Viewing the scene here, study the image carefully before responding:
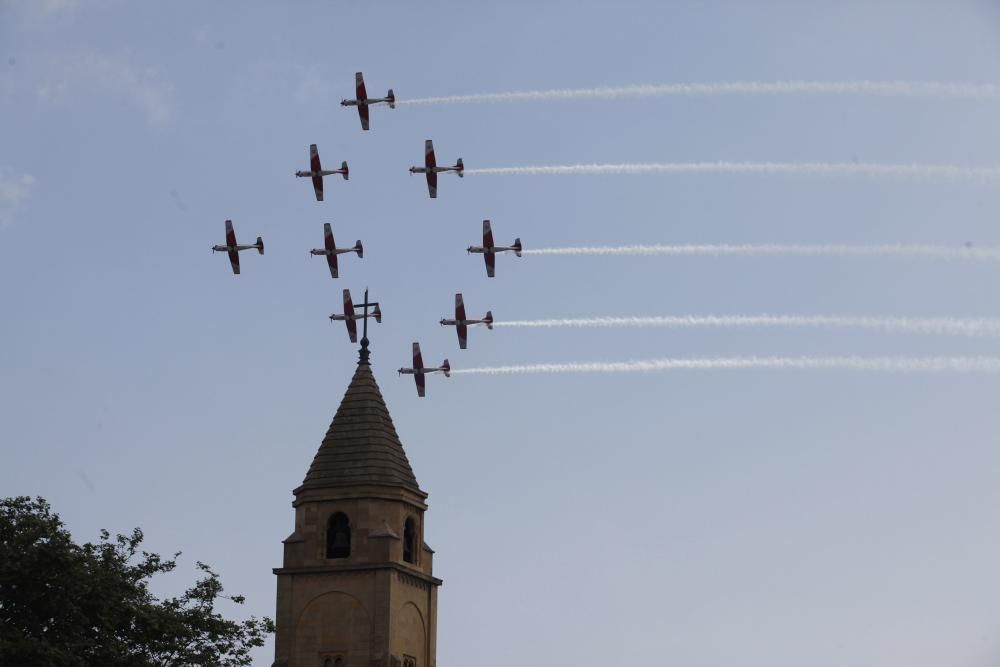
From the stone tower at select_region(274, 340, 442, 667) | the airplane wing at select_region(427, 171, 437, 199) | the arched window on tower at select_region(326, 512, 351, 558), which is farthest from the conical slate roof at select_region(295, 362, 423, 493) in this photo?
the airplane wing at select_region(427, 171, 437, 199)

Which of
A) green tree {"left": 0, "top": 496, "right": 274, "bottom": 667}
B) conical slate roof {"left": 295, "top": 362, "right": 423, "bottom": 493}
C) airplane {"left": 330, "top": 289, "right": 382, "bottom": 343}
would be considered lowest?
green tree {"left": 0, "top": 496, "right": 274, "bottom": 667}

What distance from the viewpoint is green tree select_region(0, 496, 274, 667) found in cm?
11588

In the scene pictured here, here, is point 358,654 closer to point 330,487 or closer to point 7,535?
point 330,487

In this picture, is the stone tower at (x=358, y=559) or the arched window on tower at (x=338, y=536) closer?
the stone tower at (x=358, y=559)

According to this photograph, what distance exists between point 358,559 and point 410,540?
4347 millimetres

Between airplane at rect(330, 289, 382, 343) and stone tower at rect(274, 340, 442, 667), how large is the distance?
6396 mm

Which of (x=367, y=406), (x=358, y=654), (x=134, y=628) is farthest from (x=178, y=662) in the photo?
(x=367, y=406)

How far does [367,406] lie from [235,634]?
21.1 metres

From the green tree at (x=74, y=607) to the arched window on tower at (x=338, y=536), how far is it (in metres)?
16.1

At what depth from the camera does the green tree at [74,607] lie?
380ft

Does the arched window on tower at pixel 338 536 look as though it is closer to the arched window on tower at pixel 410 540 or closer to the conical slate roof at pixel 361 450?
the conical slate roof at pixel 361 450

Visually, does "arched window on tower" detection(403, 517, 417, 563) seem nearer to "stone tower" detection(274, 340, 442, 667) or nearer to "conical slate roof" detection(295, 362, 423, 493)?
"stone tower" detection(274, 340, 442, 667)

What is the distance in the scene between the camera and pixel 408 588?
138 metres

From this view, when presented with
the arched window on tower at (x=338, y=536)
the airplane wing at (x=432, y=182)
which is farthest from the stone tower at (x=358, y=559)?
the airplane wing at (x=432, y=182)
